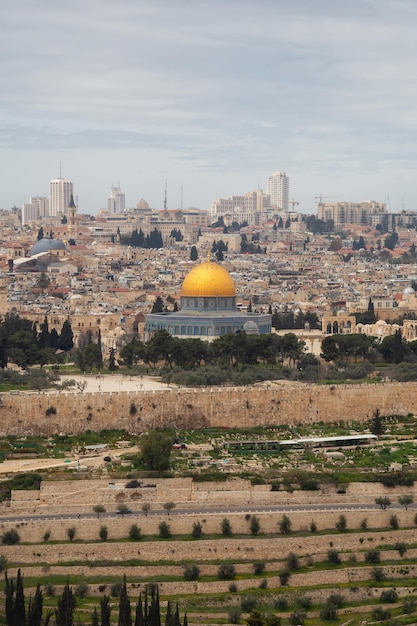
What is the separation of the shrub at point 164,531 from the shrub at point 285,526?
246 cm

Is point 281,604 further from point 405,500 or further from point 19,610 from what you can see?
point 405,500

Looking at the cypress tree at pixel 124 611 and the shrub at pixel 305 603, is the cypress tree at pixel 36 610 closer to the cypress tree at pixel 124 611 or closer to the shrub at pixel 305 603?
the cypress tree at pixel 124 611

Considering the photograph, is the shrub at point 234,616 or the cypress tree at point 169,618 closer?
the cypress tree at point 169,618

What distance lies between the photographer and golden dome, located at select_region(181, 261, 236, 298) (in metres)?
79.0

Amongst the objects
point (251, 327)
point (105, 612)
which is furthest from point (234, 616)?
point (251, 327)

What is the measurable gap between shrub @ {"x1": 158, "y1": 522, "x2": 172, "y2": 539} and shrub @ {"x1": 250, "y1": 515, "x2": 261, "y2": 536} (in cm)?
181

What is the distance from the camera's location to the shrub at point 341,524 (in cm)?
4306

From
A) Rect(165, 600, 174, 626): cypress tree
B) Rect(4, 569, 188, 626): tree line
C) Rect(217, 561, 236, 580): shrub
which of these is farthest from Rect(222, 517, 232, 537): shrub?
Rect(165, 600, 174, 626): cypress tree

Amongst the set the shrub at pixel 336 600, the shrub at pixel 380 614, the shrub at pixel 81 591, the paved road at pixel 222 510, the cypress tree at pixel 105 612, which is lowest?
the shrub at pixel 380 614

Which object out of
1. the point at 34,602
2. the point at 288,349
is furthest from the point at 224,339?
the point at 34,602

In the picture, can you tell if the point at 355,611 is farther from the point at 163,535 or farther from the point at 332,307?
the point at 332,307

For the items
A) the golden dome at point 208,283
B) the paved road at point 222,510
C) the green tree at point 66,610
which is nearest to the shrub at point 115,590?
the green tree at point 66,610

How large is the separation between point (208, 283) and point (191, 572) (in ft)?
129

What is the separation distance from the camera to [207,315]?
254ft
